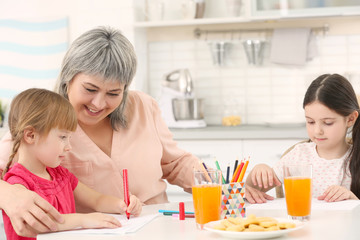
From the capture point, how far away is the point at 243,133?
3.77 m

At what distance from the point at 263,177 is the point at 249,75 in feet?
8.25

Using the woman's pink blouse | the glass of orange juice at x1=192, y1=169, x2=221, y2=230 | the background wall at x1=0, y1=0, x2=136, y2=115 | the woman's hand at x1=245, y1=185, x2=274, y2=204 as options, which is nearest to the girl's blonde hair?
the woman's pink blouse

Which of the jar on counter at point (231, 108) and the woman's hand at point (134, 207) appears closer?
the woman's hand at point (134, 207)

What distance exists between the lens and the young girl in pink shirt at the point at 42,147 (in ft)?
5.54

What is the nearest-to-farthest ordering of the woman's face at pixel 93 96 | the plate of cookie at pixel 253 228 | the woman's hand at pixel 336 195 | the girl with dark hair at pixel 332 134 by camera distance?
the plate of cookie at pixel 253 228
the woman's hand at pixel 336 195
the woman's face at pixel 93 96
the girl with dark hair at pixel 332 134

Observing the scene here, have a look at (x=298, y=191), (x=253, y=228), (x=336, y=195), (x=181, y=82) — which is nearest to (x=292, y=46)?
(x=181, y=82)

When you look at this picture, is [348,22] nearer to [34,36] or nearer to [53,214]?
[34,36]

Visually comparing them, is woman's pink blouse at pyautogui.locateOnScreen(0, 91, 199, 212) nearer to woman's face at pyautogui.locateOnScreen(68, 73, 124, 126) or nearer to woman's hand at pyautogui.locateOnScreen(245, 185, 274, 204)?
woman's face at pyautogui.locateOnScreen(68, 73, 124, 126)

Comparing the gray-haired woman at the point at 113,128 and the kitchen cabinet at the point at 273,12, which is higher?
the kitchen cabinet at the point at 273,12

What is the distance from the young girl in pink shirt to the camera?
169cm

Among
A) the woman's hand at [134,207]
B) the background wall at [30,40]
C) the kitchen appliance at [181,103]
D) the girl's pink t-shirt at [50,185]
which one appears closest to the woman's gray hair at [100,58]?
the girl's pink t-shirt at [50,185]

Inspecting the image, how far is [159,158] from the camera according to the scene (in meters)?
2.18

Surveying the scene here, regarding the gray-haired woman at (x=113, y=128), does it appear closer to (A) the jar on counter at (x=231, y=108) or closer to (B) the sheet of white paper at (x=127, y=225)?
(B) the sheet of white paper at (x=127, y=225)

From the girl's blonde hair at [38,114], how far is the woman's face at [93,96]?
0.20 meters
